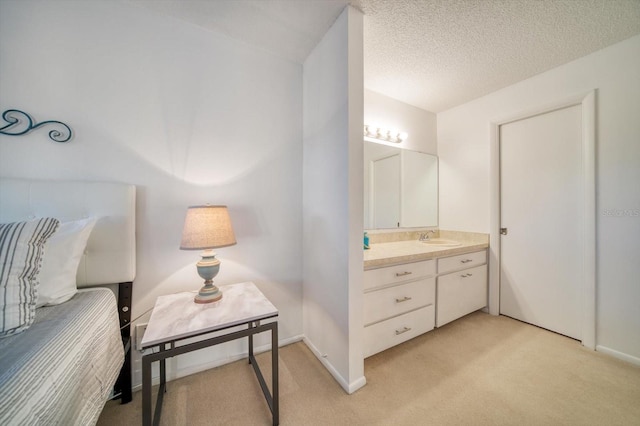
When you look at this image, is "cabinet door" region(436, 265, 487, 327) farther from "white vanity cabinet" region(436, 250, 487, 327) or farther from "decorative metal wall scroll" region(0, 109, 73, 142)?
"decorative metal wall scroll" region(0, 109, 73, 142)

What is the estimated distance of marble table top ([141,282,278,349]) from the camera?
100 cm

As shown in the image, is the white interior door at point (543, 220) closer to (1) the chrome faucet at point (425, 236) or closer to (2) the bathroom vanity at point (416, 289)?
(2) the bathroom vanity at point (416, 289)

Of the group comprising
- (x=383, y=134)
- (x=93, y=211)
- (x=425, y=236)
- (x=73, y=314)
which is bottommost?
(x=73, y=314)

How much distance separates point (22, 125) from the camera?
1.20 metres

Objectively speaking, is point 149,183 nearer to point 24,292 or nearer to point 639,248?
point 24,292

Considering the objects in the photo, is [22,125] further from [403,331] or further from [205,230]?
[403,331]

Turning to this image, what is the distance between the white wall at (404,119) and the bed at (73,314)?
2310 millimetres

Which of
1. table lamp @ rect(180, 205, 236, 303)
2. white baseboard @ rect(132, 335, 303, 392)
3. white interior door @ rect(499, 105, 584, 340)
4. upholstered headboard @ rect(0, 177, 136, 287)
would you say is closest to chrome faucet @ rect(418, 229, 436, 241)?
white interior door @ rect(499, 105, 584, 340)

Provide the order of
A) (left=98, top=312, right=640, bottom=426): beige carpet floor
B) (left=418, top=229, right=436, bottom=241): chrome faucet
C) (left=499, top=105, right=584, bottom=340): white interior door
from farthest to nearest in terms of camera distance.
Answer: (left=418, top=229, right=436, bottom=241): chrome faucet → (left=499, top=105, right=584, bottom=340): white interior door → (left=98, top=312, right=640, bottom=426): beige carpet floor

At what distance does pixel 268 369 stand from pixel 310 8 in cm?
248

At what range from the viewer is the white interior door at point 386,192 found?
2439 millimetres

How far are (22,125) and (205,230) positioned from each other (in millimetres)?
1132

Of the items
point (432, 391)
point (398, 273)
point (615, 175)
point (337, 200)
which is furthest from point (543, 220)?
point (337, 200)

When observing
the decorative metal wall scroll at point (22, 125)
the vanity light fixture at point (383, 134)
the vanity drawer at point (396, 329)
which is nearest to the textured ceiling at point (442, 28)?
the vanity light fixture at point (383, 134)
